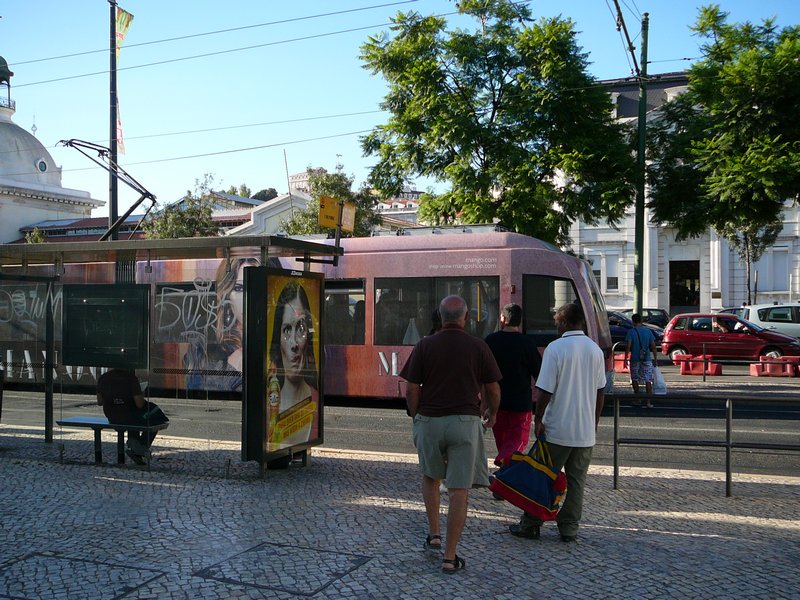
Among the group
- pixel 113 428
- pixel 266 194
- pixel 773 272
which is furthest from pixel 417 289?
pixel 266 194

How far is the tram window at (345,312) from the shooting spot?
15.2m

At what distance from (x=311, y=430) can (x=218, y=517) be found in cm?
220

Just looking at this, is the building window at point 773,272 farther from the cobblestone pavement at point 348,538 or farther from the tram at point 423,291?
the cobblestone pavement at point 348,538

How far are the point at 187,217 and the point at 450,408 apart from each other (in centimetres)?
3182

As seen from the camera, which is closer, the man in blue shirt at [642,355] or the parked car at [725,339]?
the man in blue shirt at [642,355]

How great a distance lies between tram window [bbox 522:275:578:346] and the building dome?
186 feet

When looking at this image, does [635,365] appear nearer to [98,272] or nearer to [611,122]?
[611,122]

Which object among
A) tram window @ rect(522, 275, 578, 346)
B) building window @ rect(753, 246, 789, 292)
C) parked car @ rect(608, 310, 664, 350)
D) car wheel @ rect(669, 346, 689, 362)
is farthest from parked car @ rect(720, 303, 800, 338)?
Answer: building window @ rect(753, 246, 789, 292)

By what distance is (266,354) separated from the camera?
799 centimetres

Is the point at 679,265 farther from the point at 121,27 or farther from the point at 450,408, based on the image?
the point at 450,408

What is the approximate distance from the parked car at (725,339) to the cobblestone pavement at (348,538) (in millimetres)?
15881

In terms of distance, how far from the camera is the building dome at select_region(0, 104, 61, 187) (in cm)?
6250

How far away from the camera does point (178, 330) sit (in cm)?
973

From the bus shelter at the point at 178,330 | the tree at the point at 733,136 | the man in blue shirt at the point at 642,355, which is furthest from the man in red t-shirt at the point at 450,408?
the tree at the point at 733,136
